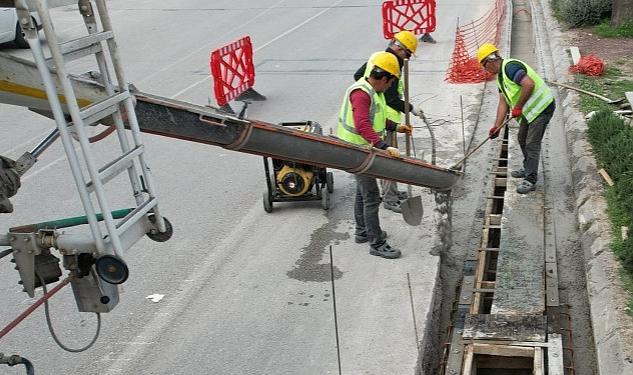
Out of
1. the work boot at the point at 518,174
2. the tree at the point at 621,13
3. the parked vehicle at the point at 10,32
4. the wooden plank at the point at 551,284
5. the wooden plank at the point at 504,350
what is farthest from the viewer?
the tree at the point at 621,13

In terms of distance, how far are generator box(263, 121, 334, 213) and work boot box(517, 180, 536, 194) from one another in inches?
87.5

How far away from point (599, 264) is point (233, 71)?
789cm

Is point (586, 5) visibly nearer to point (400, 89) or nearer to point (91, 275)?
point (400, 89)

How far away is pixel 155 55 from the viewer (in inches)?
701

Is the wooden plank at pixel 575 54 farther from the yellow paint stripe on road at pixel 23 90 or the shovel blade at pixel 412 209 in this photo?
the yellow paint stripe on road at pixel 23 90

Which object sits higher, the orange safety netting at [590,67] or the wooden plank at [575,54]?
the orange safety netting at [590,67]

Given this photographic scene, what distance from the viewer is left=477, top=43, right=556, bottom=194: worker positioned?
8258mm

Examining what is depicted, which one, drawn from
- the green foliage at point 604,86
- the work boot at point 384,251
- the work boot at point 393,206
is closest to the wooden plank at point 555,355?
the work boot at point 384,251

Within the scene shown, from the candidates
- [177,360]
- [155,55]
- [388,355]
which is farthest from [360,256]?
[155,55]

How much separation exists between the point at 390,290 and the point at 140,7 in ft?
68.7

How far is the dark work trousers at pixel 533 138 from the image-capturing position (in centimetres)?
852

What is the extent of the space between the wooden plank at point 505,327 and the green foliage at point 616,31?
11.9 metres

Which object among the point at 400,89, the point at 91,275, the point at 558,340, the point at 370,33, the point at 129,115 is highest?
the point at 129,115

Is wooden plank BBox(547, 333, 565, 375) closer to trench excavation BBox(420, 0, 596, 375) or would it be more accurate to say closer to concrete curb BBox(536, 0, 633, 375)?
trench excavation BBox(420, 0, 596, 375)
